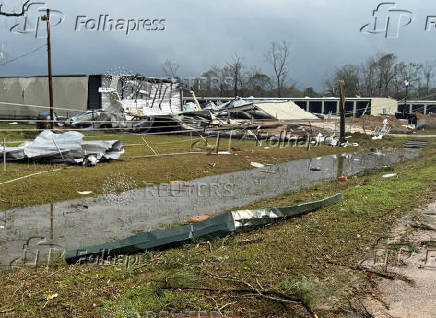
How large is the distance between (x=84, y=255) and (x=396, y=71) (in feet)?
257

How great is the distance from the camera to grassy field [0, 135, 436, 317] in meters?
3.69

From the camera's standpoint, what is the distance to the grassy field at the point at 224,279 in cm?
369

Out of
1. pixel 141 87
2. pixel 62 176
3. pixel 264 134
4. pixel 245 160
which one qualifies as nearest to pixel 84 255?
pixel 62 176

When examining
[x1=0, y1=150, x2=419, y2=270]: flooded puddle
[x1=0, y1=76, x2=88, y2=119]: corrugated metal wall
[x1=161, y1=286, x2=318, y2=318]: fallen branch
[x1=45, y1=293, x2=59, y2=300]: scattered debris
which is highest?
[x1=0, y1=76, x2=88, y2=119]: corrugated metal wall

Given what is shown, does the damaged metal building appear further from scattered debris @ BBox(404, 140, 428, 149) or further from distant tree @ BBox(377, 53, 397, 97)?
distant tree @ BBox(377, 53, 397, 97)

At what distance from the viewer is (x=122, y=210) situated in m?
8.34

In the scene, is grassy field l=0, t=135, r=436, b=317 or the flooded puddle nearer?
grassy field l=0, t=135, r=436, b=317

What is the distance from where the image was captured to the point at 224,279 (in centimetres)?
421

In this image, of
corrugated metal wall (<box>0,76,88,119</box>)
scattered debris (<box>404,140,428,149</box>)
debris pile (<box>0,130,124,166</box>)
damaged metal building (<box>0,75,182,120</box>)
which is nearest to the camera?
debris pile (<box>0,130,124,166</box>)

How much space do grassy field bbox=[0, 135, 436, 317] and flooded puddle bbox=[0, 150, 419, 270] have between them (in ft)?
4.60

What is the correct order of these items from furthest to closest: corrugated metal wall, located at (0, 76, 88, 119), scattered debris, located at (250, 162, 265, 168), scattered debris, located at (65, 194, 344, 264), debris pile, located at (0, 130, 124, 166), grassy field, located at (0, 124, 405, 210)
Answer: corrugated metal wall, located at (0, 76, 88, 119) → scattered debris, located at (250, 162, 265, 168) → debris pile, located at (0, 130, 124, 166) → grassy field, located at (0, 124, 405, 210) → scattered debris, located at (65, 194, 344, 264)

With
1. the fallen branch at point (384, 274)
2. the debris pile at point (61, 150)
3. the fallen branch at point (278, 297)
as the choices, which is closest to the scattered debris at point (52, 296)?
the fallen branch at point (278, 297)

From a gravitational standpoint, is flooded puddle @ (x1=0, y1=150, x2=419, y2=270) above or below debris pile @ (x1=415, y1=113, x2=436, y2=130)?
below

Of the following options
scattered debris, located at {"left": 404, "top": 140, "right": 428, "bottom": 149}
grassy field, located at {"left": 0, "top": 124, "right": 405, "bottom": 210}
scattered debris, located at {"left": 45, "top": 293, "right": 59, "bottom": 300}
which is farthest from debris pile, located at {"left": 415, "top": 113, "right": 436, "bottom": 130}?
scattered debris, located at {"left": 45, "top": 293, "right": 59, "bottom": 300}
